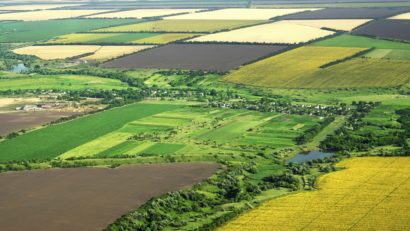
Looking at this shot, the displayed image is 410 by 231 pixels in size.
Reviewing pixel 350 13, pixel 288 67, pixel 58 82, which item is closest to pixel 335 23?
pixel 350 13

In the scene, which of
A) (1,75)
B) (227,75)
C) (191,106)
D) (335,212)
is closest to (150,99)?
(191,106)

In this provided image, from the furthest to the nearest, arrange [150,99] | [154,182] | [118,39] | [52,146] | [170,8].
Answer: [170,8], [118,39], [150,99], [52,146], [154,182]

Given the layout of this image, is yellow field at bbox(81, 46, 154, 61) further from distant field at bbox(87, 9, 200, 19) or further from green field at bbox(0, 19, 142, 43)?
distant field at bbox(87, 9, 200, 19)

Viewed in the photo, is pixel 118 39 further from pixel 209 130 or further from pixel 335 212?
pixel 335 212

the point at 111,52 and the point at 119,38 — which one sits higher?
the point at 119,38

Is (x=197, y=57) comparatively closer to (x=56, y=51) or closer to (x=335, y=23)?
(x=56, y=51)

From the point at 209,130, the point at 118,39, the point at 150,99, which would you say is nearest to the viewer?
the point at 209,130

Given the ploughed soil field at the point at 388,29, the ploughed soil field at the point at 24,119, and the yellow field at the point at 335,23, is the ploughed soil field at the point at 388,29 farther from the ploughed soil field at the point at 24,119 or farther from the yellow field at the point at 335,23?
the ploughed soil field at the point at 24,119
